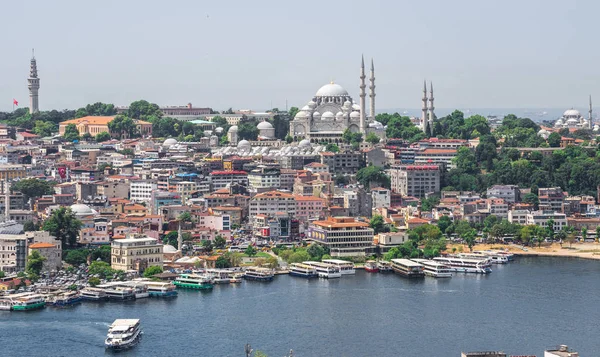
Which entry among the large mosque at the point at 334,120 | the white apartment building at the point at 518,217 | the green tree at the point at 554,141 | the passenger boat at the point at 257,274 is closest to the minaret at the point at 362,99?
the large mosque at the point at 334,120

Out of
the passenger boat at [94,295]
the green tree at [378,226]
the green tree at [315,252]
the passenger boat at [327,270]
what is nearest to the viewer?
the passenger boat at [94,295]

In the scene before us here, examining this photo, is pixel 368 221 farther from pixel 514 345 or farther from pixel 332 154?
pixel 514 345

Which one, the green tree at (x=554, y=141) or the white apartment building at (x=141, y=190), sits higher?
the green tree at (x=554, y=141)

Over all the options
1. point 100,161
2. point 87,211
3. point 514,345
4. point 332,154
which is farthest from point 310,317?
point 100,161

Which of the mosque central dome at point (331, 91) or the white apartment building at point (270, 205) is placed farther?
the mosque central dome at point (331, 91)

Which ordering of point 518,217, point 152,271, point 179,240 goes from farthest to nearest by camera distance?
point 518,217 < point 179,240 < point 152,271

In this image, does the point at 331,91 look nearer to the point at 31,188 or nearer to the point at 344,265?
the point at 31,188

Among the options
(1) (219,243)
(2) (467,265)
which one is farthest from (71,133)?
(2) (467,265)

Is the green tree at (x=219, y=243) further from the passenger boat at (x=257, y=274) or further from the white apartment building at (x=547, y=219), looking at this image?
the white apartment building at (x=547, y=219)
